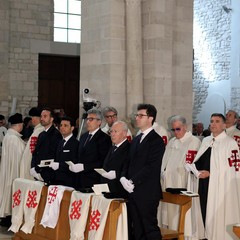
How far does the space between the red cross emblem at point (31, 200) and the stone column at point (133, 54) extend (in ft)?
9.35

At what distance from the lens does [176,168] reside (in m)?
8.11

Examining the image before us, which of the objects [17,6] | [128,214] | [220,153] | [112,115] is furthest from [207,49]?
[128,214]

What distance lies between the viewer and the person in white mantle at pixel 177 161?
7957mm

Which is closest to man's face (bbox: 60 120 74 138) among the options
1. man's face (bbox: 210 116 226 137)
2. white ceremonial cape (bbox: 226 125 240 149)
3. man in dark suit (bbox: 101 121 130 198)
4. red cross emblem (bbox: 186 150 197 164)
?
man in dark suit (bbox: 101 121 130 198)

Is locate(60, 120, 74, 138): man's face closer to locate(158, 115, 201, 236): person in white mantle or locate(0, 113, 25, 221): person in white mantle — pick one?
→ locate(158, 115, 201, 236): person in white mantle

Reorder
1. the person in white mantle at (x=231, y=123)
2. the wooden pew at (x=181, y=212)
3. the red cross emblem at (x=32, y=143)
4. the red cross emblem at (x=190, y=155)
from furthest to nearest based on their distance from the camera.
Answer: the person in white mantle at (x=231, y=123)
the red cross emblem at (x=32, y=143)
the red cross emblem at (x=190, y=155)
the wooden pew at (x=181, y=212)

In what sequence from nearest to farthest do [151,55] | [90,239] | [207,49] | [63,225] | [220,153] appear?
[90,239] < [63,225] < [220,153] < [151,55] < [207,49]

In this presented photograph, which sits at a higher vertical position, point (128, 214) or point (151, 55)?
point (151, 55)

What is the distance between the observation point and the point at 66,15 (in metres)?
16.4

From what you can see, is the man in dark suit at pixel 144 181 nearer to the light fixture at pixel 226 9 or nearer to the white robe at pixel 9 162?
the white robe at pixel 9 162

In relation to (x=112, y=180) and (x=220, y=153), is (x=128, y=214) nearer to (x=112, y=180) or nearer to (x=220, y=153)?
(x=112, y=180)

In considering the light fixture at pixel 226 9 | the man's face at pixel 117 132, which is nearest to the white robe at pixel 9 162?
the man's face at pixel 117 132

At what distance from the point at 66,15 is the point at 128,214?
35.4 feet

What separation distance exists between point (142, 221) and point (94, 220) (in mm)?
489
